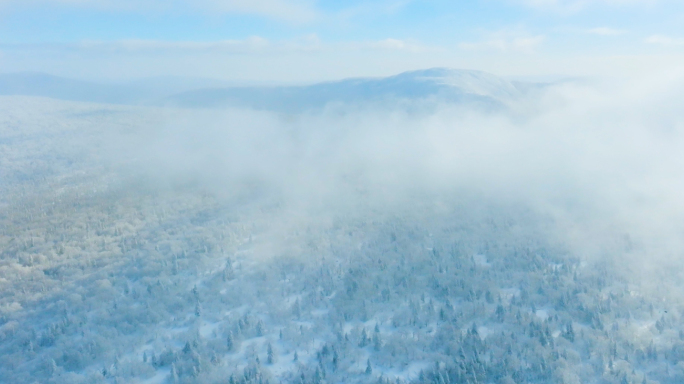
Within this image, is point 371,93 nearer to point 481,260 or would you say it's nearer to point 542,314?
point 481,260

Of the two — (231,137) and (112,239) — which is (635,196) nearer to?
(112,239)

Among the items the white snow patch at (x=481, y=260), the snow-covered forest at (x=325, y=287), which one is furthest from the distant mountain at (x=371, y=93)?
the white snow patch at (x=481, y=260)

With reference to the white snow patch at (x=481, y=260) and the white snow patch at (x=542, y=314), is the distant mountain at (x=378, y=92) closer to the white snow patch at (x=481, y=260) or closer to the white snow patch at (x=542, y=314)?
the white snow patch at (x=481, y=260)

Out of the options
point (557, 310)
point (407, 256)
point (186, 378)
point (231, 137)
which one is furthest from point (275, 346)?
point (231, 137)

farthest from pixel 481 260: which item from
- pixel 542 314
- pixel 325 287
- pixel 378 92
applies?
pixel 378 92

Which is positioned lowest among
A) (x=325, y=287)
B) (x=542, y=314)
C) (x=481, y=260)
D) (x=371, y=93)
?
(x=542, y=314)
